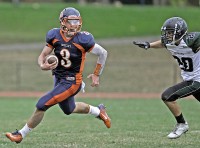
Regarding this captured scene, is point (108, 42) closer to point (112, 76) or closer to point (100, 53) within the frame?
point (112, 76)

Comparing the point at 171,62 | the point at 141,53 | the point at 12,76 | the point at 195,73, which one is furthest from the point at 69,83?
the point at 141,53

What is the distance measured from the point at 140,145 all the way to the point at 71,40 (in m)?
1.68

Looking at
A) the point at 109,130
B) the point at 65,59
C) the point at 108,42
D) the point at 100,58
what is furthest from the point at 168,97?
the point at 108,42

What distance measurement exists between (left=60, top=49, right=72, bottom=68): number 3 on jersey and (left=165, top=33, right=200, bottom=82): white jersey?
1498 mm

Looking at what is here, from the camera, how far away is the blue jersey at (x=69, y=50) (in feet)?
25.2

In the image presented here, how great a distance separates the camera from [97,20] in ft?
118

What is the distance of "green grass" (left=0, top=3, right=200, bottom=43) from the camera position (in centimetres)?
3272

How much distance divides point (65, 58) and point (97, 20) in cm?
2834

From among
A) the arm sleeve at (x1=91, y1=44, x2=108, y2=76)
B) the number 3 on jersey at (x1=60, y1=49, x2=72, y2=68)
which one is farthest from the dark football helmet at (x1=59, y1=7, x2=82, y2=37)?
the arm sleeve at (x1=91, y1=44, x2=108, y2=76)

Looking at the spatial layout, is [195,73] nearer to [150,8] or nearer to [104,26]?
[104,26]

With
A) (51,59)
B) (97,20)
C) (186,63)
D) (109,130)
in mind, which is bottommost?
(97,20)

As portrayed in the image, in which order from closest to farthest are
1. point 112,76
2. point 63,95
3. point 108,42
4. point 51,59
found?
point 51,59
point 63,95
point 112,76
point 108,42

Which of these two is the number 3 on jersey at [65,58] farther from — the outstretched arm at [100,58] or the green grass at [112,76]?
the green grass at [112,76]

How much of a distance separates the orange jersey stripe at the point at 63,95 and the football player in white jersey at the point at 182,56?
4.20 feet
